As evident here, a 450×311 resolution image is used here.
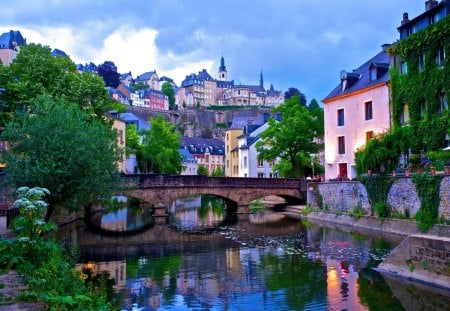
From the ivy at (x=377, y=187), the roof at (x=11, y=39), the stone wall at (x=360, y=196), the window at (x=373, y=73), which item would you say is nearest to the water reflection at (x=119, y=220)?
the stone wall at (x=360, y=196)

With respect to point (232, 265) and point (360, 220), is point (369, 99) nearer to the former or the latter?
point (360, 220)

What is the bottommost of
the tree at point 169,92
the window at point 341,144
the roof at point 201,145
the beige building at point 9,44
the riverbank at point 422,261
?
the riverbank at point 422,261

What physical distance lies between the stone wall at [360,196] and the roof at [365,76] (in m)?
8.52

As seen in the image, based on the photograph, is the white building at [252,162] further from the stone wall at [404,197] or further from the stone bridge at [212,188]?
the stone wall at [404,197]

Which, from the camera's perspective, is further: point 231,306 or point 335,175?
point 335,175

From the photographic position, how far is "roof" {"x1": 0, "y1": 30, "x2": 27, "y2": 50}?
107375mm

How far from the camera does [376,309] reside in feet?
49.9

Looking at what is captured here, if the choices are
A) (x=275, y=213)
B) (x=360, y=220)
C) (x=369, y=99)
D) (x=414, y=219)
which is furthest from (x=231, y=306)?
(x=275, y=213)

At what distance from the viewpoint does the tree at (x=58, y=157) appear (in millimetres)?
25734

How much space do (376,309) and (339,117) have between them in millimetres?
32921

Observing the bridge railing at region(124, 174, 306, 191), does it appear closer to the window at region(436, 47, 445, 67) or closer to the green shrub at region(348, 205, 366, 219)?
the green shrub at region(348, 205, 366, 219)

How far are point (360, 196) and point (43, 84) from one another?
81.3 feet

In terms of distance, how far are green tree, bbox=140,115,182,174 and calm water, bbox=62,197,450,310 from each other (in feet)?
113

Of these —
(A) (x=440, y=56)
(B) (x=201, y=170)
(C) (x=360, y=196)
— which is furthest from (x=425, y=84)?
(B) (x=201, y=170)
